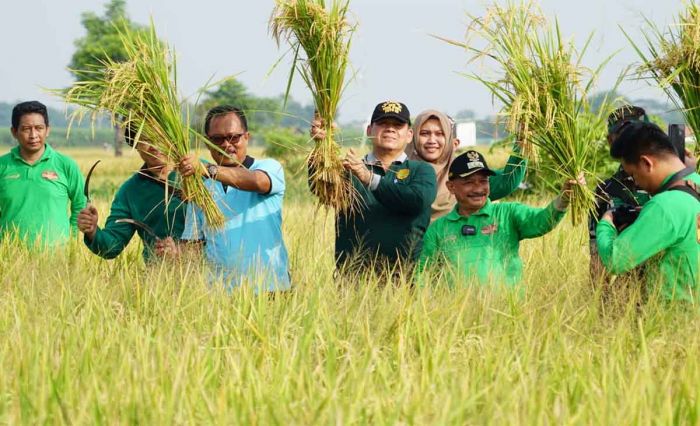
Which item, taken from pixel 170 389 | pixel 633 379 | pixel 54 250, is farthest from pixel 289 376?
pixel 54 250

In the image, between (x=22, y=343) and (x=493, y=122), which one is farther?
(x=493, y=122)

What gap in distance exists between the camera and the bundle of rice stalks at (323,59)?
450 cm

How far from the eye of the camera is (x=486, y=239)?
4.73 metres

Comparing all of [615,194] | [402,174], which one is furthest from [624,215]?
[402,174]

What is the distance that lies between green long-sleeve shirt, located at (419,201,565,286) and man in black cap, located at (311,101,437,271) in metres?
0.12

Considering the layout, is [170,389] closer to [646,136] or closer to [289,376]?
[289,376]

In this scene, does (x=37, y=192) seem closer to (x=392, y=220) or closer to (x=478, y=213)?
(x=392, y=220)

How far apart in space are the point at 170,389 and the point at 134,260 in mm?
2204

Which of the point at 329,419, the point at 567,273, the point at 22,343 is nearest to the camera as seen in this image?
the point at 329,419

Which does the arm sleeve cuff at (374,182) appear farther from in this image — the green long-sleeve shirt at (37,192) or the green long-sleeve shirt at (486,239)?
the green long-sleeve shirt at (37,192)

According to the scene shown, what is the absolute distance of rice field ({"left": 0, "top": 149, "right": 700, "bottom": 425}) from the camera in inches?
117

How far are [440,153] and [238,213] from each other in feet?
3.93

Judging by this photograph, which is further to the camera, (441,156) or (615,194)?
(441,156)

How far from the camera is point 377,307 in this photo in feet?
13.4
